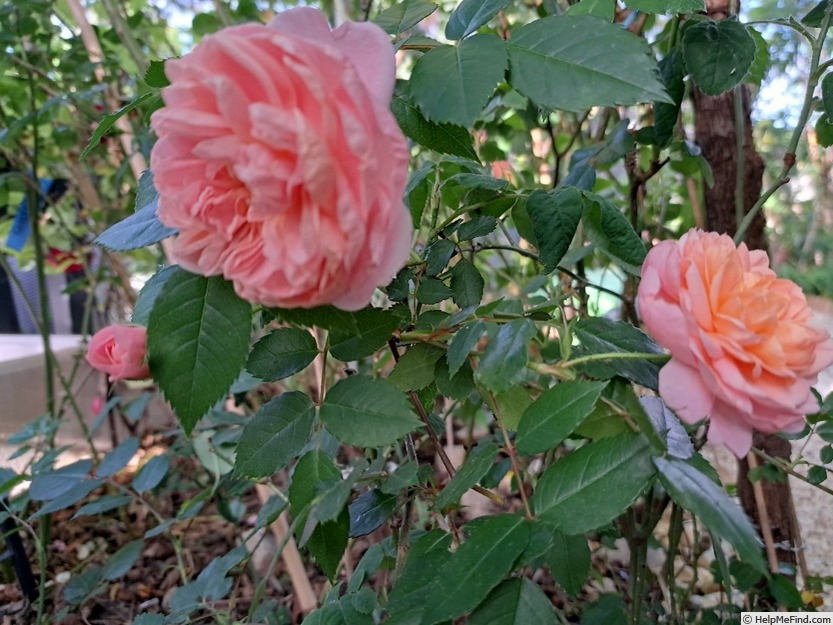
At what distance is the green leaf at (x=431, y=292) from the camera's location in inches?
18.3

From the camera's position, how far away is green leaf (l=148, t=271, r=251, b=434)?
327mm

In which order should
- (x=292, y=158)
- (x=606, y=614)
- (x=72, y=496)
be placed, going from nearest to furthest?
(x=292, y=158), (x=606, y=614), (x=72, y=496)

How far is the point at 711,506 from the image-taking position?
0.97ft

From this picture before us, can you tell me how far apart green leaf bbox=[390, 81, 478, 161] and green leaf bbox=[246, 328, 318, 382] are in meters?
0.17

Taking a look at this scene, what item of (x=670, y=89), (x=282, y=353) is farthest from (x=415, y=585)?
(x=670, y=89)

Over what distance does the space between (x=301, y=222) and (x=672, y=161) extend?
761mm

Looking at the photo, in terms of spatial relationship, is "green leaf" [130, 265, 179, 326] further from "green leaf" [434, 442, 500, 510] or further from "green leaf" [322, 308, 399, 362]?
"green leaf" [434, 442, 500, 510]

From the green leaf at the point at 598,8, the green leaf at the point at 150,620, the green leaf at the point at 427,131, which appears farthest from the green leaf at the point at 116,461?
the green leaf at the point at 598,8

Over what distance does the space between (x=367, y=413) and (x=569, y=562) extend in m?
0.24

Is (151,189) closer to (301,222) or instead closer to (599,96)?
(301,222)

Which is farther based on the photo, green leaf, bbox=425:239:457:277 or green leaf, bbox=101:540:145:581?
green leaf, bbox=101:540:145:581

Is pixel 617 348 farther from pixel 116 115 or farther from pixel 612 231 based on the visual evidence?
pixel 116 115

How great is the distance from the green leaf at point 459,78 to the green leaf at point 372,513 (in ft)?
0.97

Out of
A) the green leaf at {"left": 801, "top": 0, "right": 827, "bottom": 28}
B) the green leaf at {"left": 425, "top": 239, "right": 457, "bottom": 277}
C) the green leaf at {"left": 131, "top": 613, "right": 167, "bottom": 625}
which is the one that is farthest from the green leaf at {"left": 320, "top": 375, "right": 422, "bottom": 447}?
the green leaf at {"left": 801, "top": 0, "right": 827, "bottom": 28}
